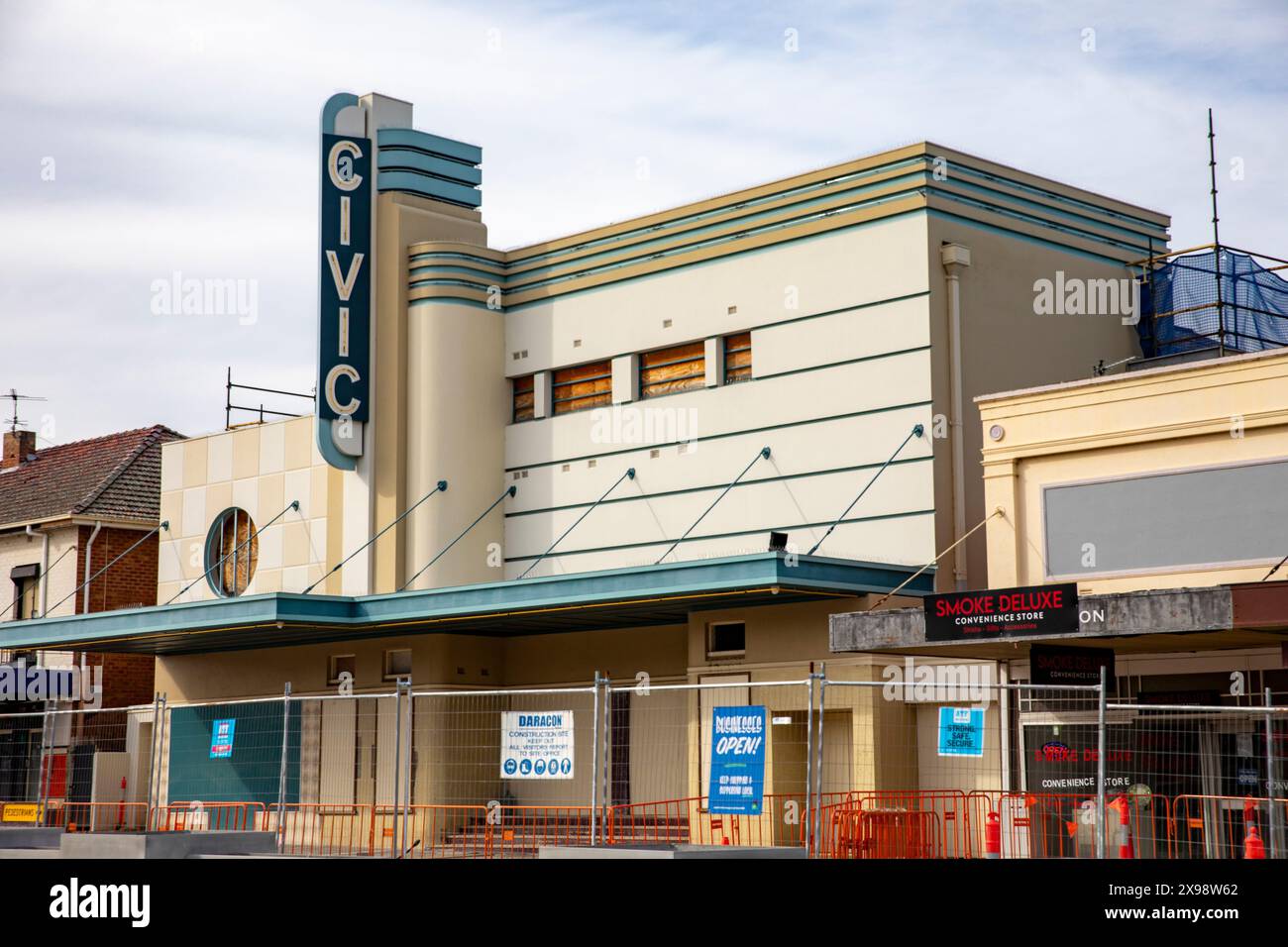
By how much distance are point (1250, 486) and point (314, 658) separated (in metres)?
17.7

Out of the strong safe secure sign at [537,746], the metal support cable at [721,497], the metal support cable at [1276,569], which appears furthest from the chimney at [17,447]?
the metal support cable at [1276,569]

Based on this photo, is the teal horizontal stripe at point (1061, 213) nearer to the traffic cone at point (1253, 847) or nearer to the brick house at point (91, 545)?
the traffic cone at point (1253, 847)

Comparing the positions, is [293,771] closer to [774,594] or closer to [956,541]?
[774,594]

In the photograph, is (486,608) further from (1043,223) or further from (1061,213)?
(1061,213)

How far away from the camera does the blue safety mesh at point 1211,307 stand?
1115 inches

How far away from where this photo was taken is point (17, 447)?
150 feet

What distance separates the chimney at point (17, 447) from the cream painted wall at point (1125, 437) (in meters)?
30.3

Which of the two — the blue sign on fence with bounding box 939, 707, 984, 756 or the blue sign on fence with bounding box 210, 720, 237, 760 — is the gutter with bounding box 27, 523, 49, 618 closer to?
the blue sign on fence with bounding box 210, 720, 237, 760

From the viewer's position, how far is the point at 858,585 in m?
24.1

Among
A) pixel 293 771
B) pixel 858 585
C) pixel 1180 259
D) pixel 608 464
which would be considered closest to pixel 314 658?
pixel 293 771

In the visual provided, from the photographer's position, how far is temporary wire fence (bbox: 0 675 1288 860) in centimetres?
1806

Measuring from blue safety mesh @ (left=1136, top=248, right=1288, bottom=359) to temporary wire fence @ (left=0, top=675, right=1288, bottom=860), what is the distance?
804 centimetres
